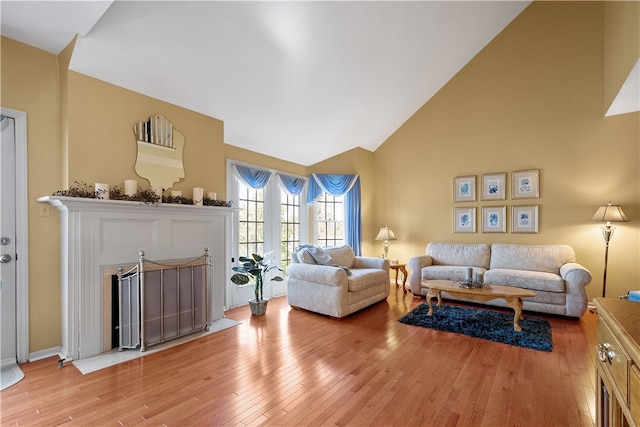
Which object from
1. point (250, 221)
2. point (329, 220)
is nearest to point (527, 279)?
point (329, 220)

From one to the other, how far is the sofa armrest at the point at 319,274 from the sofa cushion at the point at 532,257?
258 centimetres

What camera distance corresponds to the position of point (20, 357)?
2.55 m

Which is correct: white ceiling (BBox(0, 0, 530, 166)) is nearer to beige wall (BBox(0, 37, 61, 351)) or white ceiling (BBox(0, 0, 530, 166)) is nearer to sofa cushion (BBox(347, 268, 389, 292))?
beige wall (BBox(0, 37, 61, 351))

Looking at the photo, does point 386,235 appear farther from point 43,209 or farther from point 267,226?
point 43,209

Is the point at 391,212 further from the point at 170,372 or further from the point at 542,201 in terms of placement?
the point at 170,372

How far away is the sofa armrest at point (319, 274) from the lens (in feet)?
12.0

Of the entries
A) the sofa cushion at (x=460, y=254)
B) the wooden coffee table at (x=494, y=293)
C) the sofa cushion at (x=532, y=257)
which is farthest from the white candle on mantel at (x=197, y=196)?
the sofa cushion at (x=532, y=257)

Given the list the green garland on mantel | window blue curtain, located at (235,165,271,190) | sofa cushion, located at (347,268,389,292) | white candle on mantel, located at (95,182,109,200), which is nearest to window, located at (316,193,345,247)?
window blue curtain, located at (235,165,271,190)

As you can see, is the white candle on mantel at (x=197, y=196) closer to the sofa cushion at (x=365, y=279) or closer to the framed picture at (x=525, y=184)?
the sofa cushion at (x=365, y=279)

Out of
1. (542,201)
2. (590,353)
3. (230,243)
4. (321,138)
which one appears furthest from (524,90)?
(230,243)

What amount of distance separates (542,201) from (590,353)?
253 centimetres

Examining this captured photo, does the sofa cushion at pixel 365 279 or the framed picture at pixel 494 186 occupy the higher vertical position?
the framed picture at pixel 494 186

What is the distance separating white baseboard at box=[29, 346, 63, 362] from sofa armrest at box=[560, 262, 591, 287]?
5444mm

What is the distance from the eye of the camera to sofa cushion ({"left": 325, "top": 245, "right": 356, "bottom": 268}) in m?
4.52
